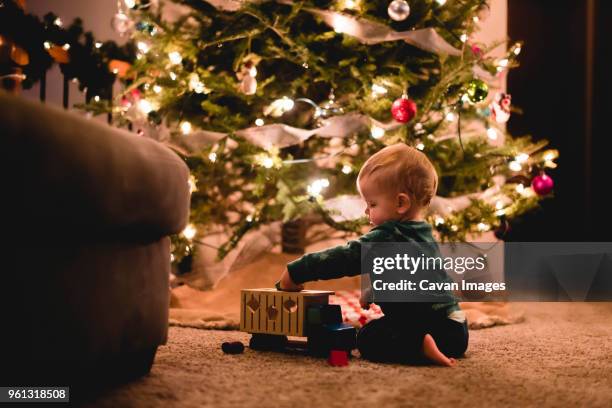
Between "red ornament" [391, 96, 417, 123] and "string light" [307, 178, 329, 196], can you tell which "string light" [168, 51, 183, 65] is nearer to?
"string light" [307, 178, 329, 196]

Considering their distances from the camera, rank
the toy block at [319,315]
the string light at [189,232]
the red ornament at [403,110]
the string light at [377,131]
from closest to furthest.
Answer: the toy block at [319,315], the red ornament at [403,110], the string light at [377,131], the string light at [189,232]

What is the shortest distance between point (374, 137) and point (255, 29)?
0.52 m

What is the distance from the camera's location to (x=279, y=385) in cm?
97

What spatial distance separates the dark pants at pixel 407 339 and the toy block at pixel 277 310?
13 centimetres

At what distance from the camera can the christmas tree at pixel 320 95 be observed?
1.83 m

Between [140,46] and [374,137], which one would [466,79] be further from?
[140,46]

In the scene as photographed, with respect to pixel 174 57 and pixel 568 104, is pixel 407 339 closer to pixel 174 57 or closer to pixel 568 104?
pixel 174 57

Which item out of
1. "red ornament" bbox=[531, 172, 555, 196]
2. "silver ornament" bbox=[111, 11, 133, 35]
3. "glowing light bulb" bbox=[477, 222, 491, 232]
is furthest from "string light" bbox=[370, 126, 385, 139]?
"silver ornament" bbox=[111, 11, 133, 35]

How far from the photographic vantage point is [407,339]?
3.92 ft

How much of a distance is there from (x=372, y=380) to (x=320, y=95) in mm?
1415

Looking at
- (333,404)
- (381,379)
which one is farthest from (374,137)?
(333,404)

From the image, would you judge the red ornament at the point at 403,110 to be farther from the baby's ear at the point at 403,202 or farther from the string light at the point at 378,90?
the baby's ear at the point at 403,202

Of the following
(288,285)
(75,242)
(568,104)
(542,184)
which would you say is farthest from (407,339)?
(568,104)

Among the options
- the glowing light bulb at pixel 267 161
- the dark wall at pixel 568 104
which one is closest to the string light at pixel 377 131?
the glowing light bulb at pixel 267 161
